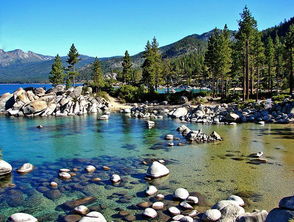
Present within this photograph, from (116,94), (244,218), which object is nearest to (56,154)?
(244,218)

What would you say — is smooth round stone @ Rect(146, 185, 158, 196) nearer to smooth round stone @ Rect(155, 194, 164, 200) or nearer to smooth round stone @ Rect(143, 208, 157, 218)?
smooth round stone @ Rect(155, 194, 164, 200)

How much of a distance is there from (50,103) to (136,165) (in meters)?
45.0

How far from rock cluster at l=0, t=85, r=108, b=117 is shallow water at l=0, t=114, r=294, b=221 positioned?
69.6 feet

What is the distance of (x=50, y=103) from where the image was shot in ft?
201

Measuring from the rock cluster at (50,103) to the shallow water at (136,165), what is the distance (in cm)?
2120

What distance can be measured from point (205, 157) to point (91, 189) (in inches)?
413

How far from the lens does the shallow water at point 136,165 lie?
15078mm

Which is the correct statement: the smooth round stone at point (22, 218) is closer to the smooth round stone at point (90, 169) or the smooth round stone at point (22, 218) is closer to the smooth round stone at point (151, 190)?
the smooth round stone at point (151, 190)

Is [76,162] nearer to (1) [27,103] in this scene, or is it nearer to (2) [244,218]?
(2) [244,218]

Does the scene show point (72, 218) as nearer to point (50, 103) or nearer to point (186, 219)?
point (186, 219)

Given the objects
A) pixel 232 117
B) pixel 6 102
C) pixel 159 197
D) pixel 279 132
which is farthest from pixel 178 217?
pixel 6 102

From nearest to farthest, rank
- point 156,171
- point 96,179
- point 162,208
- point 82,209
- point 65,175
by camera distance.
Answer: point 82,209 → point 162,208 → point 96,179 → point 156,171 → point 65,175

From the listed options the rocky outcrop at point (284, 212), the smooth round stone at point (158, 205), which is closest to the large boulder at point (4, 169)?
the smooth round stone at point (158, 205)

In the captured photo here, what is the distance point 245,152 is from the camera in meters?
24.7
